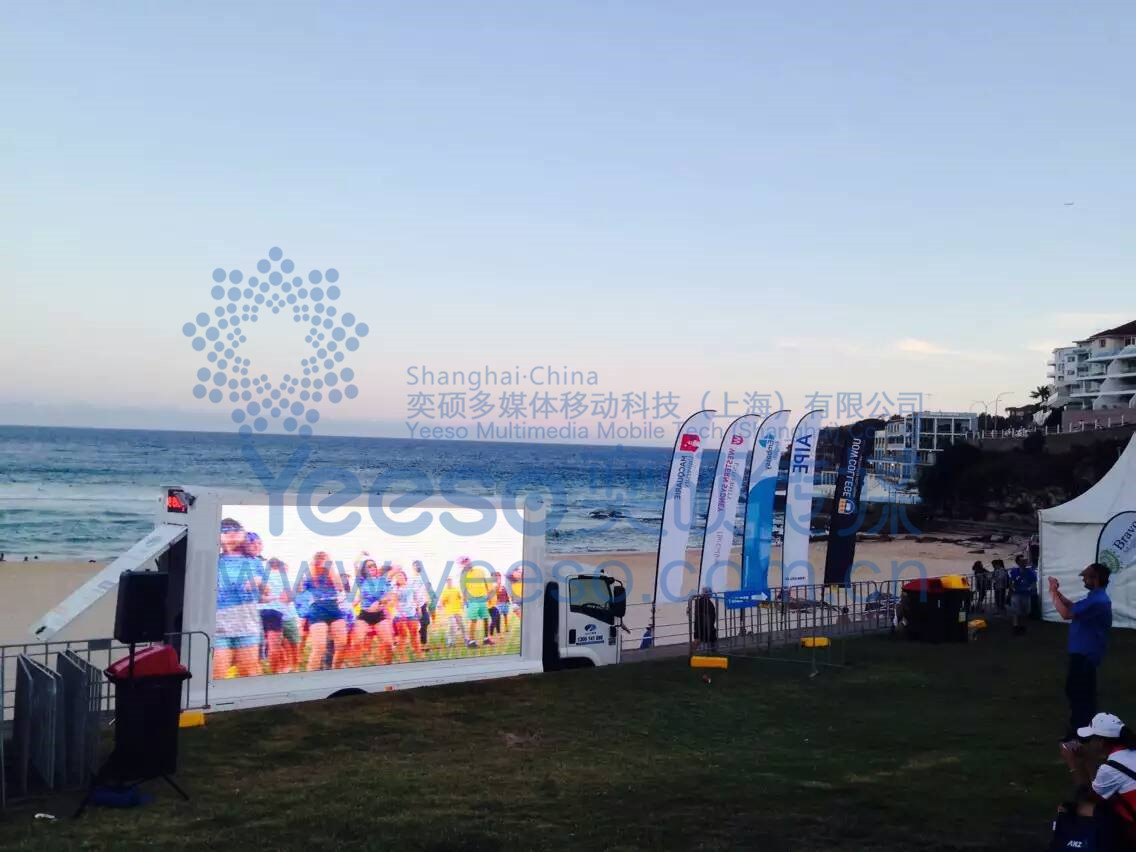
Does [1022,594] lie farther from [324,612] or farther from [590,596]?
[324,612]

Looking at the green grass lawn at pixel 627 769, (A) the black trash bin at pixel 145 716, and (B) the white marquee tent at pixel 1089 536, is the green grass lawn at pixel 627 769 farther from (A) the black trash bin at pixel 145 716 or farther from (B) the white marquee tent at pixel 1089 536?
(B) the white marquee tent at pixel 1089 536

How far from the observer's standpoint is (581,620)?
47.6 feet

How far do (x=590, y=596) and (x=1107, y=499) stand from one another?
1118 centimetres

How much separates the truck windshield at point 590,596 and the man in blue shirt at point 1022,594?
29.6 ft

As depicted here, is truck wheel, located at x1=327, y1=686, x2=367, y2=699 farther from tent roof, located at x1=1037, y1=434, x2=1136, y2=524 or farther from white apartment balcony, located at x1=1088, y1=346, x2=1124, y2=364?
white apartment balcony, located at x1=1088, y1=346, x2=1124, y2=364

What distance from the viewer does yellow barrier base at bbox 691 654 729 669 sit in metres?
14.8

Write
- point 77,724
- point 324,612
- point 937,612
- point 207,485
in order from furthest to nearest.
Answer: point 207,485
point 937,612
point 324,612
point 77,724

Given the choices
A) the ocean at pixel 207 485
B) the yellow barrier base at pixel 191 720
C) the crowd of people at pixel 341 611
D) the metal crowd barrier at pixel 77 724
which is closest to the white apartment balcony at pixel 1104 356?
the ocean at pixel 207 485

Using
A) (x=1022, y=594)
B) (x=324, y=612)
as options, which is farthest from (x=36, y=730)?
(x=1022, y=594)

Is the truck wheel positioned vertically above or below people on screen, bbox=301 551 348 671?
below

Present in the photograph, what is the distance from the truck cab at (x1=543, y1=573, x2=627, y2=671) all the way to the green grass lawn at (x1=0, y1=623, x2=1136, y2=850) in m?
0.46

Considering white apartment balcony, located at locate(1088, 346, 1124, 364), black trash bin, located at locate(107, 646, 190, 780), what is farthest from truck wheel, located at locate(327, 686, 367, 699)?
white apartment balcony, located at locate(1088, 346, 1124, 364)

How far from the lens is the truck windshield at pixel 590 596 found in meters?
14.2

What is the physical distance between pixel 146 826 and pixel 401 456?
132 m
